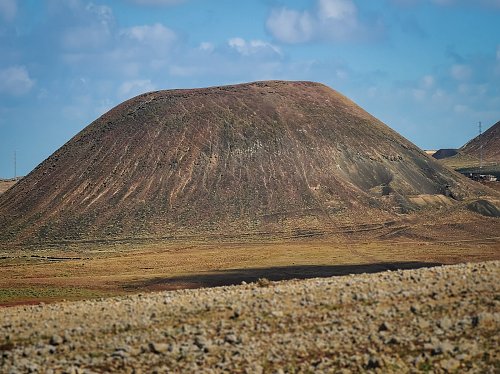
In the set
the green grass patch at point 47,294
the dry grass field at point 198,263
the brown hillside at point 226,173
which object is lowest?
the green grass patch at point 47,294

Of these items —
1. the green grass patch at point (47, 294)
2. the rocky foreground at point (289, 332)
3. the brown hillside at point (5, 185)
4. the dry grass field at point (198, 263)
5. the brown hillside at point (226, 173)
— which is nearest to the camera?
the rocky foreground at point (289, 332)

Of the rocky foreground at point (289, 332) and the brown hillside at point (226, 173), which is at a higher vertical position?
the brown hillside at point (226, 173)

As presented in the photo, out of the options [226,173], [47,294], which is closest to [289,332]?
[47,294]

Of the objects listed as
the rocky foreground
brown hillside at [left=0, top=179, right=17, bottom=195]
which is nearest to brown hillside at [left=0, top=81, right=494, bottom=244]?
brown hillside at [left=0, top=179, right=17, bottom=195]

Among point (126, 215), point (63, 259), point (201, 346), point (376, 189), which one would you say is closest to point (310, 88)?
point (376, 189)

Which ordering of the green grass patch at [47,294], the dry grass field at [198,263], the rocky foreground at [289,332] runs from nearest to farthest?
the rocky foreground at [289,332], the green grass patch at [47,294], the dry grass field at [198,263]

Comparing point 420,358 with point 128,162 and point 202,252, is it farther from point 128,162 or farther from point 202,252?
point 128,162

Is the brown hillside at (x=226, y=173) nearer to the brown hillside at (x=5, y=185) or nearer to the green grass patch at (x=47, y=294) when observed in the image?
the brown hillside at (x=5, y=185)

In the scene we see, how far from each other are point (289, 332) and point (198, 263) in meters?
51.5

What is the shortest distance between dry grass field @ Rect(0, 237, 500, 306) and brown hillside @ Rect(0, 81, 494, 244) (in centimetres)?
1030

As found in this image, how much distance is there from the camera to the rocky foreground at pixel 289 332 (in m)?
20.5

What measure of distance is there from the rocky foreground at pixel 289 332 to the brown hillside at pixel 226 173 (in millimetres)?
72294

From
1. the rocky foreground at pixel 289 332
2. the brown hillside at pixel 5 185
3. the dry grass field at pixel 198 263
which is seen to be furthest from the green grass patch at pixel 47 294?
the brown hillside at pixel 5 185

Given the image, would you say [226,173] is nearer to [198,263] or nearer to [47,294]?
[198,263]
